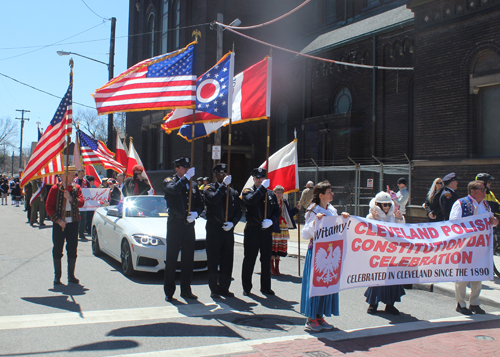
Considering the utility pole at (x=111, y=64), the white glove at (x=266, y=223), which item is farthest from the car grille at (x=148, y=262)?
→ the utility pole at (x=111, y=64)

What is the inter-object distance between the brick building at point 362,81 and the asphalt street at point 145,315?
6.10 meters

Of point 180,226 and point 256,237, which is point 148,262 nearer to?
point 180,226

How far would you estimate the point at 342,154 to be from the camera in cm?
1986

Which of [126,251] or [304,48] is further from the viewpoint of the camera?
[304,48]

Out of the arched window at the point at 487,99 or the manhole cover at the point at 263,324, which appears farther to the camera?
the arched window at the point at 487,99

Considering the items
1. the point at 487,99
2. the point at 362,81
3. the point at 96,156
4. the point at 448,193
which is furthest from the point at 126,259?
the point at 362,81

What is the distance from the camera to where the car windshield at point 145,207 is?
9234mm

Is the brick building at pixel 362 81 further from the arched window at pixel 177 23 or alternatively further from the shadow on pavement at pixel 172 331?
the shadow on pavement at pixel 172 331

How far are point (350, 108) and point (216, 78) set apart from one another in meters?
13.6

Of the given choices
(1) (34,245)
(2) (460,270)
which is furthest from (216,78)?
(1) (34,245)

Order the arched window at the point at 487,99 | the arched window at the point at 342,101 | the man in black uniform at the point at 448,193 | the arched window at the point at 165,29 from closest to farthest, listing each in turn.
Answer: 1. the man in black uniform at the point at 448,193
2. the arched window at the point at 487,99
3. the arched window at the point at 342,101
4. the arched window at the point at 165,29

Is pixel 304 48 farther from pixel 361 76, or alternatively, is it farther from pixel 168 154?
pixel 168 154

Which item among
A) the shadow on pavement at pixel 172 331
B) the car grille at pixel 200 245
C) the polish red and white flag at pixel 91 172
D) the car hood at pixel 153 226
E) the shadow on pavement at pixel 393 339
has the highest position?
the polish red and white flag at pixel 91 172

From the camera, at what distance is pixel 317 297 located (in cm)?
539
